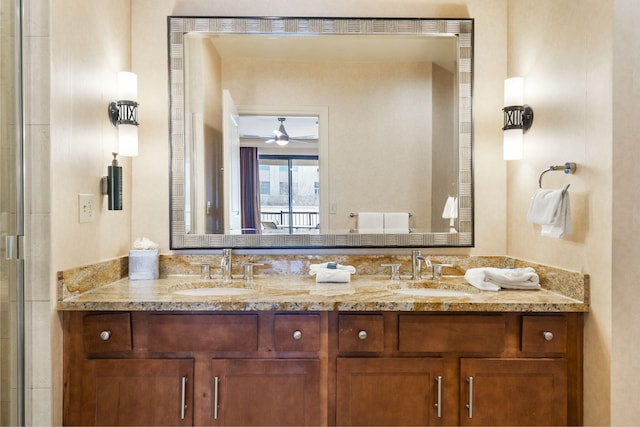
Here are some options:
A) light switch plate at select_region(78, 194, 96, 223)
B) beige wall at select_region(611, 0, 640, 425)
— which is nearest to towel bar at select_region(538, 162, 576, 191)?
beige wall at select_region(611, 0, 640, 425)

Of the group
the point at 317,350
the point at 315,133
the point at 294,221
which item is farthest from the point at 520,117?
the point at 317,350

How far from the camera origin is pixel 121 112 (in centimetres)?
197

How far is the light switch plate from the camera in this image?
1704mm

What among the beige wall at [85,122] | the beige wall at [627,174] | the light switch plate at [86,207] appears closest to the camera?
the beige wall at [627,174]

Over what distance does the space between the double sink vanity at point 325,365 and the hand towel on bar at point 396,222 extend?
0.63m

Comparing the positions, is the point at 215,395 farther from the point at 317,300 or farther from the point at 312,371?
the point at 317,300

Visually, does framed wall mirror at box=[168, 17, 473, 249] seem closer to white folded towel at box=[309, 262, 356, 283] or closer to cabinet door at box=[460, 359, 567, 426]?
white folded towel at box=[309, 262, 356, 283]

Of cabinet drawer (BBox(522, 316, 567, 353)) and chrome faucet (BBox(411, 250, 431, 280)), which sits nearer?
cabinet drawer (BBox(522, 316, 567, 353))

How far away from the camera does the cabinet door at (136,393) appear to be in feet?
5.22

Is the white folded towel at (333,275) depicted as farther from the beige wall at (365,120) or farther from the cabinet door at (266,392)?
the cabinet door at (266,392)

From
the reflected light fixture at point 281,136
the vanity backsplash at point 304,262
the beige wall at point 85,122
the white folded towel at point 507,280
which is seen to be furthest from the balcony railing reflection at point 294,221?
the white folded towel at point 507,280

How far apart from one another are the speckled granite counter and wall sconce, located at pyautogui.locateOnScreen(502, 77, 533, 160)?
56 cm

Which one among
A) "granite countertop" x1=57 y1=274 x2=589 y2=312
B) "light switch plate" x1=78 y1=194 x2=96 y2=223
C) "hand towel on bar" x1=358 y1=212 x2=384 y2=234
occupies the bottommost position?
"granite countertop" x1=57 y1=274 x2=589 y2=312

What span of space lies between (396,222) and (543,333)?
32.8 inches
